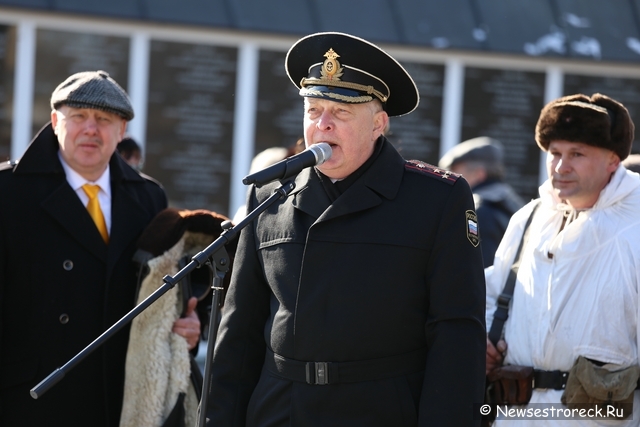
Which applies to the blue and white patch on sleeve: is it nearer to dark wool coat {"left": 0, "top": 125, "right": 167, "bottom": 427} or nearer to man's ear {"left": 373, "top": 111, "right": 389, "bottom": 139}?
man's ear {"left": 373, "top": 111, "right": 389, "bottom": 139}

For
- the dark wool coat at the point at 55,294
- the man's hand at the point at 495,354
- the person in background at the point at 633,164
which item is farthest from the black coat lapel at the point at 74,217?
the person in background at the point at 633,164

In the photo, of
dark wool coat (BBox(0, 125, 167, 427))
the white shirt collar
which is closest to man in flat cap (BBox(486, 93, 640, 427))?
dark wool coat (BBox(0, 125, 167, 427))

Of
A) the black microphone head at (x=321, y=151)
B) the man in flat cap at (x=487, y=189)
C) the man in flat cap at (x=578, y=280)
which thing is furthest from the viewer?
the man in flat cap at (x=487, y=189)

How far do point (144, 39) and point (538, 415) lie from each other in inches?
205

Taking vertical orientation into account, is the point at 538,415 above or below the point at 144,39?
below

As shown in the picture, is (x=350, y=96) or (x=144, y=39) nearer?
(x=350, y=96)

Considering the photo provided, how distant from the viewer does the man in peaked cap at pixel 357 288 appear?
3012 millimetres

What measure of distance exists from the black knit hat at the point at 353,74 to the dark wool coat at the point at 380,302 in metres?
0.25

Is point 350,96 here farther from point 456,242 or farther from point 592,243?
point 592,243

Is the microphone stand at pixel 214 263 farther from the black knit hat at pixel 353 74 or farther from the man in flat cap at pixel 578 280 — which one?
the man in flat cap at pixel 578 280

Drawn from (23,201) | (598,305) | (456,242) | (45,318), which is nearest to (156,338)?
(45,318)

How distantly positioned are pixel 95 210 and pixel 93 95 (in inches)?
20.6

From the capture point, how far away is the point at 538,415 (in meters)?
3.79

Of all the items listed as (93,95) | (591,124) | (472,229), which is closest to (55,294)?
(93,95)
